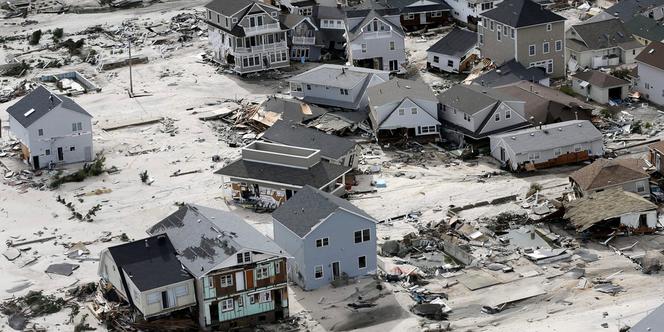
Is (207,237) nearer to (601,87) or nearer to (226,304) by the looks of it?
(226,304)

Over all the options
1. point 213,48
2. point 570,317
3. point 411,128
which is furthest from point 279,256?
point 213,48

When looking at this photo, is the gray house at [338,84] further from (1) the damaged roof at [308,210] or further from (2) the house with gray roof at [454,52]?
(1) the damaged roof at [308,210]

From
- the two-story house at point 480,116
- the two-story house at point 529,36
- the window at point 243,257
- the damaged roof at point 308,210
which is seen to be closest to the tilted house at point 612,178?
the two-story house at point 480,116

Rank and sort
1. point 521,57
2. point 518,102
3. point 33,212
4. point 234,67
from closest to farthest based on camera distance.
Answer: point 33,212 → point 518,102 → point 521,57 → point 234,67

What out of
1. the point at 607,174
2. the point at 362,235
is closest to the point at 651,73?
the point at 607,174

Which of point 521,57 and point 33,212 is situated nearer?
point 33,212

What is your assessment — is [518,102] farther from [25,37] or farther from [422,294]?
[25,37]
